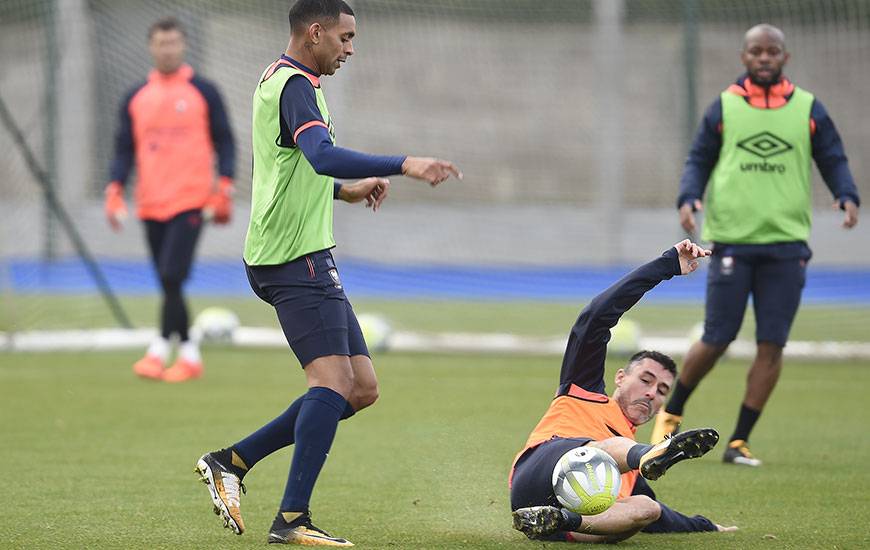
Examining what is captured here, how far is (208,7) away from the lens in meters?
15.8

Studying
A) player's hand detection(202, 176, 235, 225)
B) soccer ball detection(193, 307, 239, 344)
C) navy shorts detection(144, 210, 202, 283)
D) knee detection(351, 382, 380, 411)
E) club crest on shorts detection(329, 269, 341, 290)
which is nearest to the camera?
club crest on shorts detection(329, 269, 341, 290)

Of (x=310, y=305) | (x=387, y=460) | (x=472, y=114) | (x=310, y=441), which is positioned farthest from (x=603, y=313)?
(x=472, y=114)

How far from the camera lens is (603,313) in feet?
19.0

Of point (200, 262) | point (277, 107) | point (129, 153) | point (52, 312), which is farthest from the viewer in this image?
point (200, 262)

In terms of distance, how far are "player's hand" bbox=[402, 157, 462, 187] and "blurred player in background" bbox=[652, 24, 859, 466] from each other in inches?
132

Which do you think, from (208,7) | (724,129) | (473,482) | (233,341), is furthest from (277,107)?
(208,7)

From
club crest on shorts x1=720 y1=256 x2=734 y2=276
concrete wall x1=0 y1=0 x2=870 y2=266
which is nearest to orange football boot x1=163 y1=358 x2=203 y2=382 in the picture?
concrete wall x1=0 y1=0 x2=870 y2=266

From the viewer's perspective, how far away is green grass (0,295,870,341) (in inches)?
602

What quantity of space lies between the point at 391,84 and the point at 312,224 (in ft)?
40.8

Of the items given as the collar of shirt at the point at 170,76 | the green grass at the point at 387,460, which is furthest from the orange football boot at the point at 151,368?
the collar of shirt at the point at 170,76

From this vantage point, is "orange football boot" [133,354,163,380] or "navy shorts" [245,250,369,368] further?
"orange football boot" [133,354,163,380]

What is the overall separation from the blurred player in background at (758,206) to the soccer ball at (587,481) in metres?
2.94

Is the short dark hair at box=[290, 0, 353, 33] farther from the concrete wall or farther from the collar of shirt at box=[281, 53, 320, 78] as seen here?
the concrete wall

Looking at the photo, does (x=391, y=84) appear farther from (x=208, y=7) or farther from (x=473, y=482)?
(x=473, y=482)
